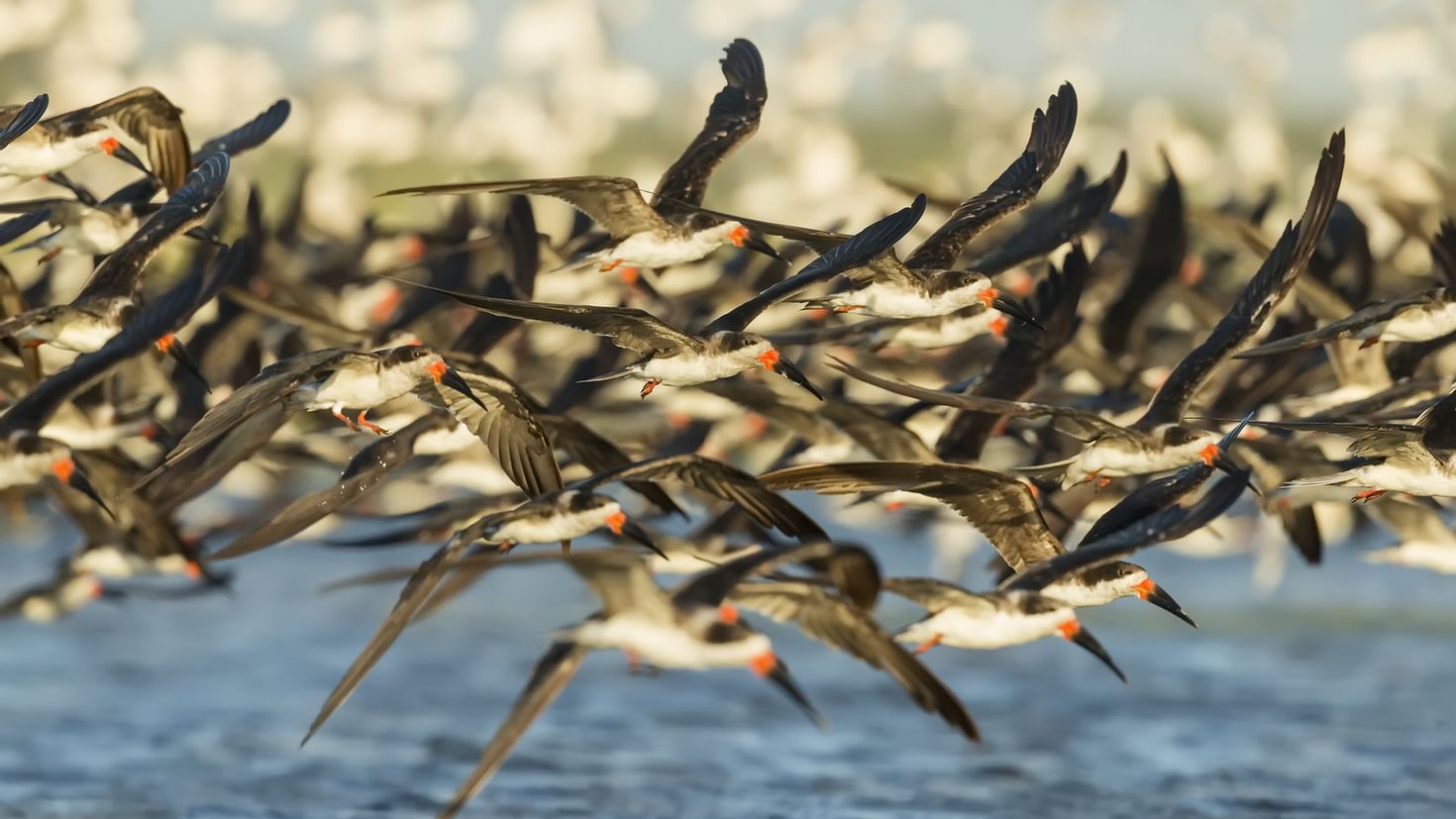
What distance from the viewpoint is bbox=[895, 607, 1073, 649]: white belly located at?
35.6ft

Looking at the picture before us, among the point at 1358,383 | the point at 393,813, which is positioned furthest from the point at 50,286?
the point at 1358,383

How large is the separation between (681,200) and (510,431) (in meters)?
1.77

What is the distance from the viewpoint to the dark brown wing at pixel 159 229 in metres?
10.7

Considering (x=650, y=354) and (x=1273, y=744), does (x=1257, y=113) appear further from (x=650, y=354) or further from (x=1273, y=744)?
(x=650, y=354)

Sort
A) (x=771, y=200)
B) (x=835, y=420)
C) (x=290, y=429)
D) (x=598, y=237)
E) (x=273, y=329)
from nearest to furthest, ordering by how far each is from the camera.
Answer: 1. (x=835, y=420)
2. (x=598, y=237)
3. (x=273, y=329)
4. (x=290, y=429)
5. (x=771, y=200)

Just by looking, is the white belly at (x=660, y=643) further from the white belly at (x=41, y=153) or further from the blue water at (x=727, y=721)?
the blue water at (x=727, y=721)

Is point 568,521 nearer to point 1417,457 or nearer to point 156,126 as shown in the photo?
point 156,126

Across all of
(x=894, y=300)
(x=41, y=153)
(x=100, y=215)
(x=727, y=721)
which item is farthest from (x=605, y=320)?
(x=727, y=721)

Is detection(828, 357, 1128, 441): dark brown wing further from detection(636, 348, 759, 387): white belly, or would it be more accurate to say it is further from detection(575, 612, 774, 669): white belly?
detection(575, 612, 774, 669): white belly

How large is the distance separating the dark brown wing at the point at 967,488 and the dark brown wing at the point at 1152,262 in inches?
174

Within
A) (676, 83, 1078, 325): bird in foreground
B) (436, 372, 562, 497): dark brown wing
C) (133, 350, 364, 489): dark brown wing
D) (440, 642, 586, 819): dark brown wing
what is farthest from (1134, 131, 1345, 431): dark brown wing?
(133, 350, 364, 489): dark brown wing

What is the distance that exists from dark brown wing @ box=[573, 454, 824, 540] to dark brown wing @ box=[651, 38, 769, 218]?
255 centimetres

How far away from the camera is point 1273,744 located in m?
17.0

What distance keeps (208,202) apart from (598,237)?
4947 mm
